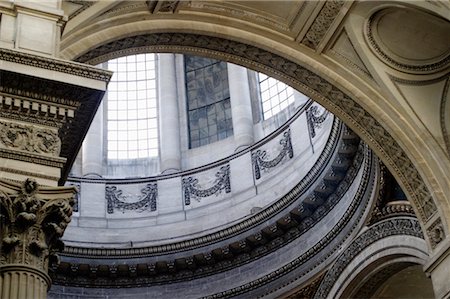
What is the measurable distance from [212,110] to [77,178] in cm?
363

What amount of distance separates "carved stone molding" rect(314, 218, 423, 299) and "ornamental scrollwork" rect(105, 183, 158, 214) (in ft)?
15.3

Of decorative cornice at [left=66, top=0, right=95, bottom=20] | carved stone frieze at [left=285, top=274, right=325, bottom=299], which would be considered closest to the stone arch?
decorative cornice at [left=66, top=0, right=95, bottom=20]

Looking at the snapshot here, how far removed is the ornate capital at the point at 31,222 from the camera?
7.41 m

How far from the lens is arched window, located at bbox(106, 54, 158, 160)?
821 inches

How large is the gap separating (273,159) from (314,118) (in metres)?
1.37

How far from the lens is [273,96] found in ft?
65.6

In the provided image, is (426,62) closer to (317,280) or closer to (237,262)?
(317,280)

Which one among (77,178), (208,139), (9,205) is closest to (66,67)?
(9,205)

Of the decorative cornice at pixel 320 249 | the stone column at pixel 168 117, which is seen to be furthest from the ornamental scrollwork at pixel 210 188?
the decorative cornice at pixel 320 249

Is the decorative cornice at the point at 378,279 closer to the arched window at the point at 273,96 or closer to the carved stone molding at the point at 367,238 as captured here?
the carved stone molding at the point at 367,238

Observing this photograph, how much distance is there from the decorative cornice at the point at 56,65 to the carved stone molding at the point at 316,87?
3.54 metres

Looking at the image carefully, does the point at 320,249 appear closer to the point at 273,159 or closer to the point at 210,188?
the point at 273,159

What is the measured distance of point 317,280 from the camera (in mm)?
16219

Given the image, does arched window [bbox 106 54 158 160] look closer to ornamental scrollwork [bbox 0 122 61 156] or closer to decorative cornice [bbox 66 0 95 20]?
decorative cornice [bbox 66 0 95 20]
